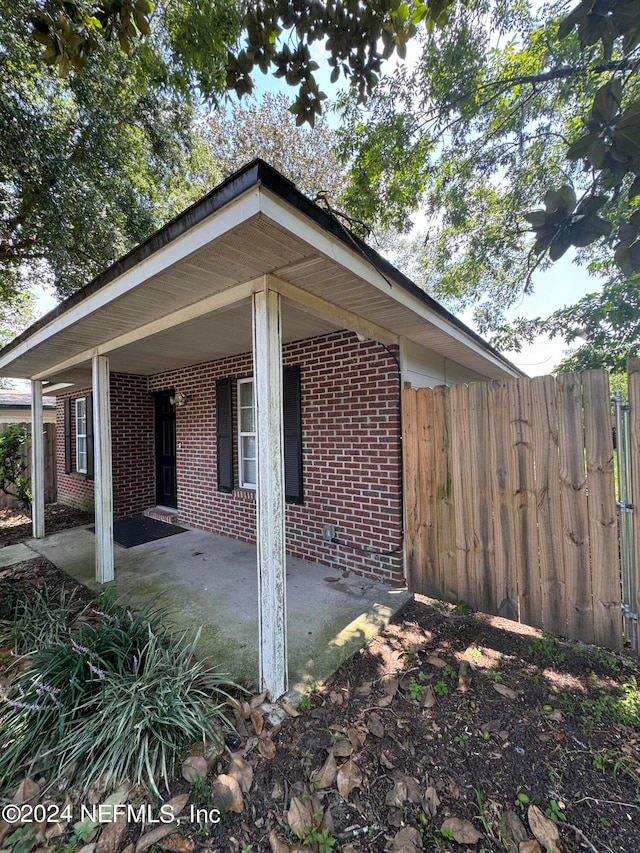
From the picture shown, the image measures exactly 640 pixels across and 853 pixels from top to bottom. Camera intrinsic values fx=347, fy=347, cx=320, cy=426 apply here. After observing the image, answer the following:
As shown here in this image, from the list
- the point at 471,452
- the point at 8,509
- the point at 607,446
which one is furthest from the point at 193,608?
the point at 8,509

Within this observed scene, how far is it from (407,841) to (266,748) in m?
0.76

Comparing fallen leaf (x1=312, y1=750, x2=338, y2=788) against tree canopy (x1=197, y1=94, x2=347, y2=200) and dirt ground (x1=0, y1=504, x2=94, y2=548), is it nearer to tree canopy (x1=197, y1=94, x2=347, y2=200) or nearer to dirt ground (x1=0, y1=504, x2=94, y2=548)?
dirt ground (x1=0, y1=504, x2=94, y2=548)

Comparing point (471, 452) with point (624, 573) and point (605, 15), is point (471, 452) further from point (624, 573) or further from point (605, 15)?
point (605, 15)

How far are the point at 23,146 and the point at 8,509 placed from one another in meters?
6.94

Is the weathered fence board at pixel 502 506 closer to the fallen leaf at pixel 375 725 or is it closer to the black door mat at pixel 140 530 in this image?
the fallen leaf at pixel 375 725

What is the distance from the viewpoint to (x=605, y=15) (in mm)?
1795

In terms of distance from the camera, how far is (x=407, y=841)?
54.7 inches

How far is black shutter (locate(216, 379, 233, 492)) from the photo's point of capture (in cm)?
536

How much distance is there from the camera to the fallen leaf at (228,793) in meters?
1.54

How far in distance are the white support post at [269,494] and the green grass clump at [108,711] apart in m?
0.39

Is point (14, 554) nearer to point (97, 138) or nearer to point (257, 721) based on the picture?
point (257, 721)

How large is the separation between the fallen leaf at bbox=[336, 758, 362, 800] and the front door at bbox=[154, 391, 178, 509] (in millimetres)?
5800

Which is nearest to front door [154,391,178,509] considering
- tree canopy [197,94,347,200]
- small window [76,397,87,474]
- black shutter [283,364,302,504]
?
small window [76,397,87,474]

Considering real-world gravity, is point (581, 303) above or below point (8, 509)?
above
